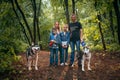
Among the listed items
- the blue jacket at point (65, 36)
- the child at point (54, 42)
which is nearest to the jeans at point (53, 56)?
the child at point (54, 42)

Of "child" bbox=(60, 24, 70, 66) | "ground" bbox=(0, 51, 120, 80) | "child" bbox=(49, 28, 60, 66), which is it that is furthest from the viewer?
"child" bbox=(60, 24, 70, 66)

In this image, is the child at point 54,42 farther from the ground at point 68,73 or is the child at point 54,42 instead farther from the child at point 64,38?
the ground at point 68,73

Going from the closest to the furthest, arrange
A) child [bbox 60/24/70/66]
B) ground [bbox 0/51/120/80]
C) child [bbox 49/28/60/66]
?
ground [bbox 0/51/120/80] < child [bbox 49/28/60/66] < child [bbox 60/24/70/66]

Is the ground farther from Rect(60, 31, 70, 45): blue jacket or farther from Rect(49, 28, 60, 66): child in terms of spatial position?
Rect(60, 31, 70, 45): blue jacket

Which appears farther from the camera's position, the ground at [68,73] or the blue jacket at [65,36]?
the blue jacket at [65,36]

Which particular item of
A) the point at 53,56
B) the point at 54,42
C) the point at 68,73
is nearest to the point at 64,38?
the point at 54,42

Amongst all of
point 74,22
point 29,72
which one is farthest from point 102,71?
point 29,72

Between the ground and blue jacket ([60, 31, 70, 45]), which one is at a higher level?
blue jacket ([60, 31, 70, 45])

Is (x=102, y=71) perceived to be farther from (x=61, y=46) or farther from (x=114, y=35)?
(x=114, y=35)

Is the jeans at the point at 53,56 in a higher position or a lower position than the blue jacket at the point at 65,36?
lower

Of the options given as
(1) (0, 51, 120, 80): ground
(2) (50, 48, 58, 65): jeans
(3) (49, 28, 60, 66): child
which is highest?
(3) (49, 28, 60, 66): child

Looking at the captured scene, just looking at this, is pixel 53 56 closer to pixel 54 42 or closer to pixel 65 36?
pixel 54 42

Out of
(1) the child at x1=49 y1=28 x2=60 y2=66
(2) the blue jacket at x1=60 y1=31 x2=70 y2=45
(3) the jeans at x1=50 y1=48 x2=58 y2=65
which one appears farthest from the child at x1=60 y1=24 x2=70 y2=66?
(3) the jeans at x1=50 y1=48 x2=58 y2=65

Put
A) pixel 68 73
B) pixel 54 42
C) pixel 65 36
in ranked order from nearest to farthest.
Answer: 1. pixel 68 73
2. pixel 54 42
3. pixel 65 36
